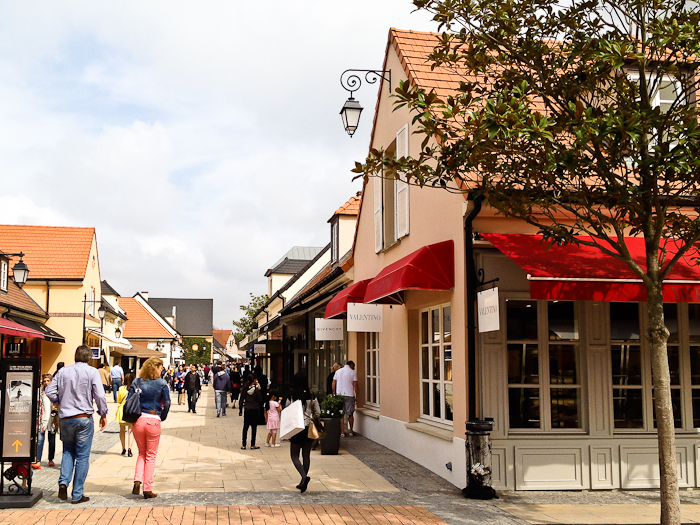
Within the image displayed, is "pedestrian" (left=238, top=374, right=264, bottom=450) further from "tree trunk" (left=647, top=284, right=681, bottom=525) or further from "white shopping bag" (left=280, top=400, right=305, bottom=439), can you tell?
"tree trunk" (left=647, top=284, right=681, bottom=525)

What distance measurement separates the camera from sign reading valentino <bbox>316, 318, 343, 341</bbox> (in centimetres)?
1719

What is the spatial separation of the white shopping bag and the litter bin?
209 cm

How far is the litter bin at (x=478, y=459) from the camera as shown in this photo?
8.75 m

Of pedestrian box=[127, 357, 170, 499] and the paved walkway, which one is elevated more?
pedestrian box=[127, 357, 170, 499]

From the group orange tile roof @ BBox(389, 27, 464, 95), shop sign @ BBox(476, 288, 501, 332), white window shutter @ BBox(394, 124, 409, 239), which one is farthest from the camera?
white window shutter @ BBox(394, 124, 409, 239)

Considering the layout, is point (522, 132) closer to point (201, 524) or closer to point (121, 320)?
point (201, 524)

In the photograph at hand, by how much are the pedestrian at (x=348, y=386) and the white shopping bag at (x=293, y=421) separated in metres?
6.44

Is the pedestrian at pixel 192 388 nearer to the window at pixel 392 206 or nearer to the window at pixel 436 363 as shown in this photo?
the window at pixel 392 206

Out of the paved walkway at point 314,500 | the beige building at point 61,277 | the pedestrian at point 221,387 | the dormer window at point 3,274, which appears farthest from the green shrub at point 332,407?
the beige building at point 61,277

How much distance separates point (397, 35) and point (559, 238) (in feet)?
22.4

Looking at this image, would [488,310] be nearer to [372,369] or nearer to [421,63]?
[421,63]

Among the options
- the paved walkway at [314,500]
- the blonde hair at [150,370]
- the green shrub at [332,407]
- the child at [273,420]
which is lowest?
the paved walkway at [314,500]

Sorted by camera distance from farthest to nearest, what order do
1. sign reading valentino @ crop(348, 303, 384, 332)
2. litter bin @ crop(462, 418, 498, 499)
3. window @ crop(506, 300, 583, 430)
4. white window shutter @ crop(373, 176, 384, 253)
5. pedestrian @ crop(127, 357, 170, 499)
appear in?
white window shutter @ crop(373, 176, 384, 253) → sign reading valentino @ crop(348, 303, 384, 332) → window @ crop(506, 300, 583, 430) → litter bin @ crop(462, 418, 498, 499) → pedestrian @ crop(127, 357, 170, 499)

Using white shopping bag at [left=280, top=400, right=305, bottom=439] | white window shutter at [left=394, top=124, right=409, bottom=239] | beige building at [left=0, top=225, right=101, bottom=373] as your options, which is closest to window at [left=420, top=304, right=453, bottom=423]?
white window shutter at [left=394, top=124, right=409, bottom=239]
